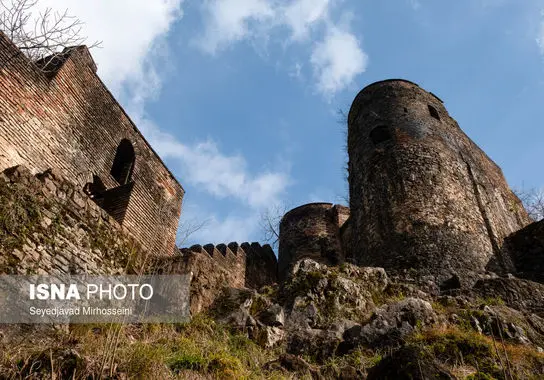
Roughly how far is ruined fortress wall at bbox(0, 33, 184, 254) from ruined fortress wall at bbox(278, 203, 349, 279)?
23.9 feet

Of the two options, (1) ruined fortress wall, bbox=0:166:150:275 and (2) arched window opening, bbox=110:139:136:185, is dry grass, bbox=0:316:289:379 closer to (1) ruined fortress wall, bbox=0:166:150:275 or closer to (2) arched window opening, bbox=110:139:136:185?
(1) ruined fortress wall, bbox=0:166:150:275

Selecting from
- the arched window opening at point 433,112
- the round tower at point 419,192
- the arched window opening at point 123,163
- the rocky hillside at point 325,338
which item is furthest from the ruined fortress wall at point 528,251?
the arched window opening at point 123,163

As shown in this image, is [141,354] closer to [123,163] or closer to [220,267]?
[220,267]

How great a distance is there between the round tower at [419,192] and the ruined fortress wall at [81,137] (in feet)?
15.0

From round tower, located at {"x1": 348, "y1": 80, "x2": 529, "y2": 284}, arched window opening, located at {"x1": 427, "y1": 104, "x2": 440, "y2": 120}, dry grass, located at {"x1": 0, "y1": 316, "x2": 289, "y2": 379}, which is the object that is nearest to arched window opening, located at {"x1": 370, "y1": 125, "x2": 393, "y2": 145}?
round tower, located at {"x1": 348, "y1": 80, "x2": 529, "y2": 284}

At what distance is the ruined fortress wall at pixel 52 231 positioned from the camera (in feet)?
16.5

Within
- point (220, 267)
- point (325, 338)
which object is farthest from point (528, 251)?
point (220, 267)

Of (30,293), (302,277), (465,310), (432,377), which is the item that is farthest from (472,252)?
(30,293)

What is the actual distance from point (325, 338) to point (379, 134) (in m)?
7.82

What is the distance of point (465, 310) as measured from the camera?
7.12 meters

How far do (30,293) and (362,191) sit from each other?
8.48 m

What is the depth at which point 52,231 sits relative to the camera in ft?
18.4

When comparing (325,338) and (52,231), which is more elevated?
→ (52,231)

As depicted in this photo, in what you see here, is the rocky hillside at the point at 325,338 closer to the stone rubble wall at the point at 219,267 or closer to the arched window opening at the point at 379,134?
the stone rubble wall at the point at 219,267
